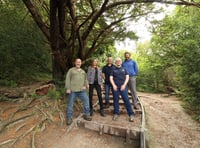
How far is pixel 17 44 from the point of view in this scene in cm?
702

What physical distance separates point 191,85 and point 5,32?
763 cm

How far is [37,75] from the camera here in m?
9.52

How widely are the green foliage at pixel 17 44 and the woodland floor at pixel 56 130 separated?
207 centimetres

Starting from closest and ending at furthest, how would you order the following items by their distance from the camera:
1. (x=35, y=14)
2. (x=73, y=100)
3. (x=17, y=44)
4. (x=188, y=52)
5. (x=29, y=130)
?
(x=29, y=130), (x=73, y=100), (x=35, y=14), (x=188, y=52), (x=17, y=44)

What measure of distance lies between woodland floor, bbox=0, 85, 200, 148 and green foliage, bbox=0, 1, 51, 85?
2.07m

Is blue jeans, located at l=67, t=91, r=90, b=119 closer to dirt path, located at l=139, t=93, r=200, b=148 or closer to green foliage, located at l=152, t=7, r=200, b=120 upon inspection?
dirt path, located at l=139, t=93, r=200, b=148

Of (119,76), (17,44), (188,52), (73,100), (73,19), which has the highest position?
(73,19)

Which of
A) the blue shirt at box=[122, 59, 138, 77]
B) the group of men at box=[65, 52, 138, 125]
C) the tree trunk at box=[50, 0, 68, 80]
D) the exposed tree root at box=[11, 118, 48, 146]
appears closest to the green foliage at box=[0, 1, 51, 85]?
the tree trunk at box=[50, 0, 68, 80]

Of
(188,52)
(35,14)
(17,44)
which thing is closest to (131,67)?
(188,52)

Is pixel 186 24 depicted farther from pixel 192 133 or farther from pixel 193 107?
pixel 192 133

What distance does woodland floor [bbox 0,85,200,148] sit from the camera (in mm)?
4203

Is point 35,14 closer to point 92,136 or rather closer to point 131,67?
point 131,67

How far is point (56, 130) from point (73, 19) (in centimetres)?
390

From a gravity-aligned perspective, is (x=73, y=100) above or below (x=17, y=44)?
below
